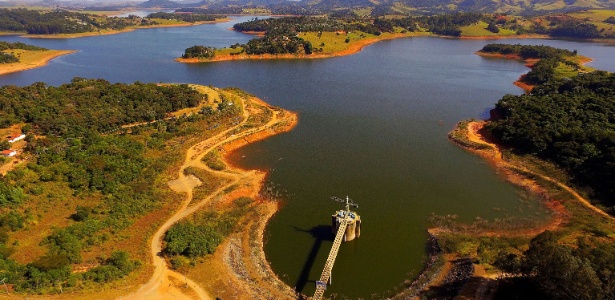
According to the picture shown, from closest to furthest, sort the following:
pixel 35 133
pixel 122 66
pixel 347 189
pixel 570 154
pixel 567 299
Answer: pixel 567 299
pixel 347 189
pixel 570 154
pixel 35 133
pixel 122 66

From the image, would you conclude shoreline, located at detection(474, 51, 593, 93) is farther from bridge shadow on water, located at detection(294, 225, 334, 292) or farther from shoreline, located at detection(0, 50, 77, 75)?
shoreline, located at detection(0, 50, 77, 75)

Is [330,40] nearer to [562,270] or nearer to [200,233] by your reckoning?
[200,233]

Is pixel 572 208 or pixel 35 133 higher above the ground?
pixel 35 133

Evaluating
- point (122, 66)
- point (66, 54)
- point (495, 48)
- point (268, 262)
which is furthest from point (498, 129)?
point (66, 54)

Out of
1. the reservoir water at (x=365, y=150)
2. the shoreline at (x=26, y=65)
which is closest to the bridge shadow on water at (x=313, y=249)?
the reservoir water at (x=365, y=150)

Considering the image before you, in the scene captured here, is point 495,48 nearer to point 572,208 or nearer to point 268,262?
point 572,208

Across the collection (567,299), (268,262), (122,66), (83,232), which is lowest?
(268,262)

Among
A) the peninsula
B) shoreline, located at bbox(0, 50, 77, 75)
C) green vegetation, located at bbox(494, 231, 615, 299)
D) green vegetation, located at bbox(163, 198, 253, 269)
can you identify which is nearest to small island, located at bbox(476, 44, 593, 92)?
the peninsula

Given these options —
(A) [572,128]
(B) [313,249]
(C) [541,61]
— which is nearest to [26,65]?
(B) [313,249]
